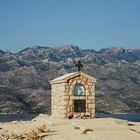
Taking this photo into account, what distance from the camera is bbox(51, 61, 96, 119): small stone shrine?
48906mm

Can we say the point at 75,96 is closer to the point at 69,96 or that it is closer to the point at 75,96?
the point at 75,96

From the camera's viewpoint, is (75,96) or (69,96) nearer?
(69,96)

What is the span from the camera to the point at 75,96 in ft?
162

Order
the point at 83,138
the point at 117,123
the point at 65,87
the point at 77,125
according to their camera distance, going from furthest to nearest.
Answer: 1. the point at 65,87
2. the point at 117,123
3. the point at 77,125
4. the point at 83,138

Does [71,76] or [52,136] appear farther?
[71,76]

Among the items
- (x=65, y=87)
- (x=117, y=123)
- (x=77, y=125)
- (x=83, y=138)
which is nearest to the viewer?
(x=83, y=138)

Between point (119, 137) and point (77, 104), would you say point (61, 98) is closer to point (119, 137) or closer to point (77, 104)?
point (77, 104)

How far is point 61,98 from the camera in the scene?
4947 cm

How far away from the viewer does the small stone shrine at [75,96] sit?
48906 millimetres

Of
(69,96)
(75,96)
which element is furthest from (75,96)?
(69,96)

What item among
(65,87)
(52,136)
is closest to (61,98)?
(65,87)

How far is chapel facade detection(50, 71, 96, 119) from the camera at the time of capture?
160 feet

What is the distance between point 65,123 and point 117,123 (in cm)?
511

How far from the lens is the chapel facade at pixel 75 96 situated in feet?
160
